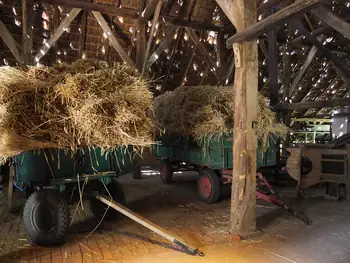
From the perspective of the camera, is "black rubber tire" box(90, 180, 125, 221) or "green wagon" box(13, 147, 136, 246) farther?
"black rubber tire" box(90, 180, 125, 221)

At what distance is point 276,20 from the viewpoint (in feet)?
10.9

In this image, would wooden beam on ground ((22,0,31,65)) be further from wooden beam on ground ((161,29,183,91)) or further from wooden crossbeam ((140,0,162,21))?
wooden beam on ground ((161,29,183,91))

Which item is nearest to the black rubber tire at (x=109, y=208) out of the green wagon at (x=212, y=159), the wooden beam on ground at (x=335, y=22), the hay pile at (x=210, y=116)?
the green wagon at (x=212, y=159)

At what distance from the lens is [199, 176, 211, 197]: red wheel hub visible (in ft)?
19.0

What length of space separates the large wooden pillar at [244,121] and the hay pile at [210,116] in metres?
1.20

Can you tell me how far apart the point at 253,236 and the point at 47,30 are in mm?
7120

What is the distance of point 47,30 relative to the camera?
7.93 m

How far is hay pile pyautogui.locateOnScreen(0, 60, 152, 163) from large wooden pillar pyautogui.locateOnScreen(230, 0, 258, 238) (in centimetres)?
129

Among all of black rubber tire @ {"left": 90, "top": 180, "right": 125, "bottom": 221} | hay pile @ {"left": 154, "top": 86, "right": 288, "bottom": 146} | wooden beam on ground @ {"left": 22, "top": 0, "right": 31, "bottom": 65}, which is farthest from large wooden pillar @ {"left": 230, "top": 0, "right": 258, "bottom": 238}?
wooden beam on ground @ {"left": 22, "top": 0, "right": 31, "bottom": 65}

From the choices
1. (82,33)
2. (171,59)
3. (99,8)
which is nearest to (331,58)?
(171,59)

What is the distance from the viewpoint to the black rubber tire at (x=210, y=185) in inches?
221

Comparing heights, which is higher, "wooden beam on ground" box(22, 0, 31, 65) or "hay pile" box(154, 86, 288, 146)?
"wooden beam on ground" box(22, 0, 31, 65)

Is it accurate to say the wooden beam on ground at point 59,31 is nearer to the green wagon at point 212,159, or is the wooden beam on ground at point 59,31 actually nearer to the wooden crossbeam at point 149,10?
the wooden crossbeam at point 149,10

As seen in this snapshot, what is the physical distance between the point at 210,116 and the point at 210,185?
1.33 meters
